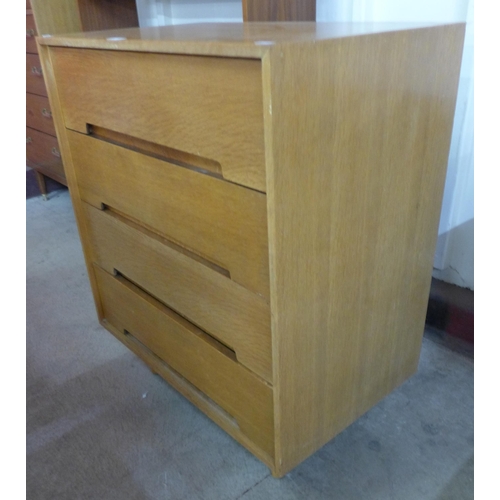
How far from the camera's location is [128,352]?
124 centimetres

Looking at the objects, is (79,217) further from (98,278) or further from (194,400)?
(194,400)

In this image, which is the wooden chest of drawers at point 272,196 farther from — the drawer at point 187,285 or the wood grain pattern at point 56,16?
the wood grain pattern at point 56,16

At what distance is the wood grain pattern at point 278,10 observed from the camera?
40.6 inches

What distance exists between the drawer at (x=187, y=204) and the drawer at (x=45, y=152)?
3.07 feet

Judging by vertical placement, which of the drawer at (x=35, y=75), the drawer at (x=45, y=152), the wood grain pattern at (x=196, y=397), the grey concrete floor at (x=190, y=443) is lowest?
the grey concrete floor at (x=190, y=443)

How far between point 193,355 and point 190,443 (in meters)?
0.18

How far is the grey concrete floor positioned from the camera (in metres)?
0.86

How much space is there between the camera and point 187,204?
0.79 metres

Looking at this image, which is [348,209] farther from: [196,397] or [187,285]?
[196,397]

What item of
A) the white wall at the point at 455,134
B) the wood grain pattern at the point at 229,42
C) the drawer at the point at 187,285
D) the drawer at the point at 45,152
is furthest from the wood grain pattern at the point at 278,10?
the drawer at the point at 45,152

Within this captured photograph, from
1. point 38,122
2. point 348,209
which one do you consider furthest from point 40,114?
point 348,209

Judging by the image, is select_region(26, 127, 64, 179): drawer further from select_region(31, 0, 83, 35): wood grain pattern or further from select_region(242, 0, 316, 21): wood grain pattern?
select_region(242, 0, 316, 21): wood grain pattern

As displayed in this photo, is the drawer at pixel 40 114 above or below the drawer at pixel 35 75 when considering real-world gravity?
below

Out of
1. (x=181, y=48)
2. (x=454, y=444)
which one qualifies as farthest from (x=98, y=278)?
(x=454, y=444)
